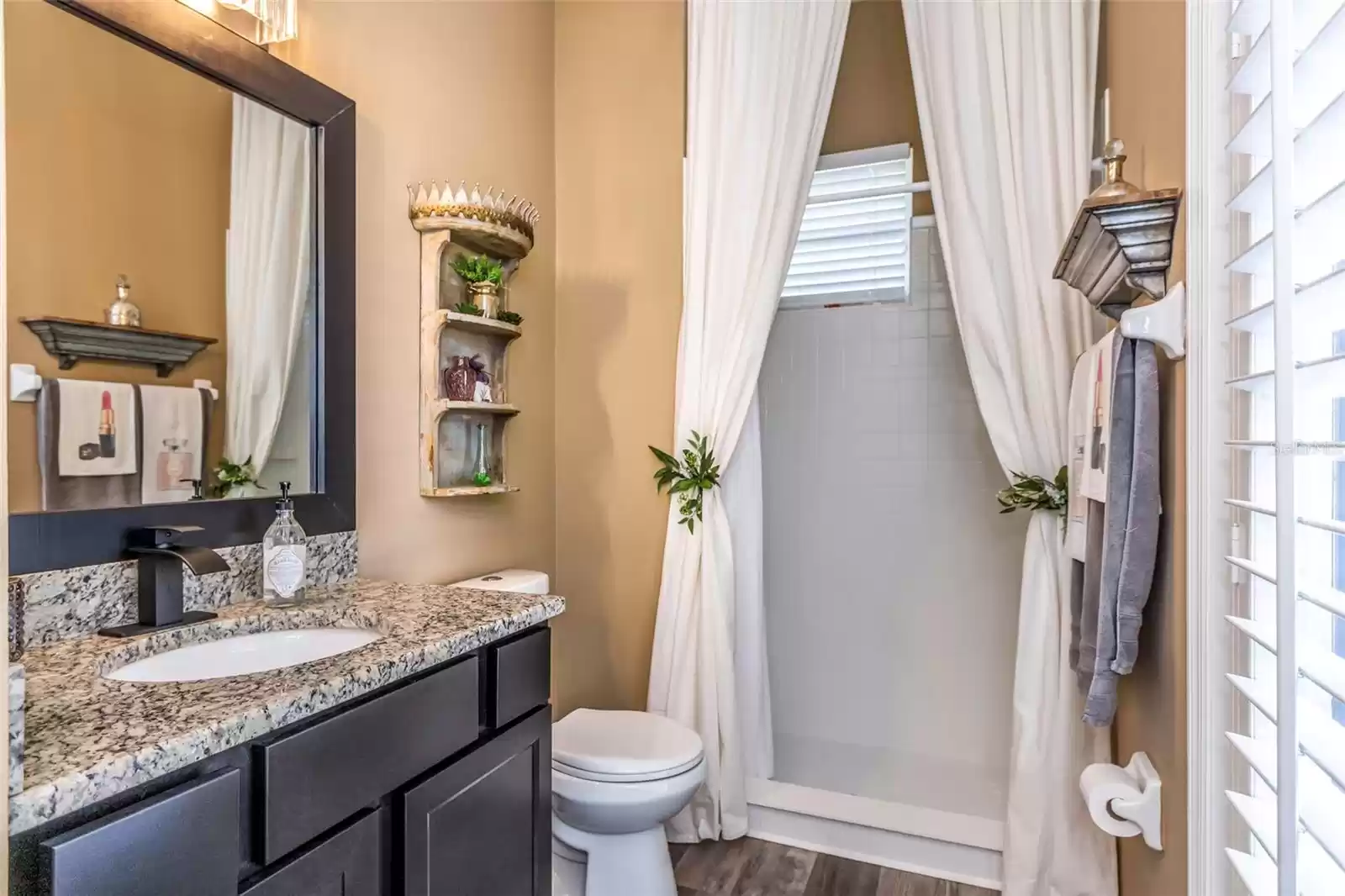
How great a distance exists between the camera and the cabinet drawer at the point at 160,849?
73cm

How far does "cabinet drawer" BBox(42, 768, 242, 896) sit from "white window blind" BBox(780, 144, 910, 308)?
224 centimetres

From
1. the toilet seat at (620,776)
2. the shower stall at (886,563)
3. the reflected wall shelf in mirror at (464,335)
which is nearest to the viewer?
the toilet seat at (620,776)

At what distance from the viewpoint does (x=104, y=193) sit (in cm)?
130

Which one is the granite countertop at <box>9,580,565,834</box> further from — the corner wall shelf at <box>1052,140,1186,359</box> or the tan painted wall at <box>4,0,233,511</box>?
the corner wall shelf at <box>1052,140,1186,359</box>

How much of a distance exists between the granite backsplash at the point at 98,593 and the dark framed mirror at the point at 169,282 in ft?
0.08

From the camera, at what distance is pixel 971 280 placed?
204 cm

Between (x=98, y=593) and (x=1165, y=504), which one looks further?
(x=1165, y=504)

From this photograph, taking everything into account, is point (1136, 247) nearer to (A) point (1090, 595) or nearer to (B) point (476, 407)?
(A) point (1090, 595)

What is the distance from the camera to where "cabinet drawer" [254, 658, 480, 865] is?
94 cm

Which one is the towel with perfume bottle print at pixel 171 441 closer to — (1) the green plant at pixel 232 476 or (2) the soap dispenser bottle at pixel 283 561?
(1) the green plant at pixel 232 476

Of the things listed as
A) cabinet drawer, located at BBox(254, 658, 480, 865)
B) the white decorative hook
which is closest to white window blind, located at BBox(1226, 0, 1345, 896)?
the white decorative hook

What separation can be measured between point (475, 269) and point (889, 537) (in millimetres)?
1623

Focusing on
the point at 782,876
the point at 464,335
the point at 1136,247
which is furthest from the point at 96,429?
the point at 782,876

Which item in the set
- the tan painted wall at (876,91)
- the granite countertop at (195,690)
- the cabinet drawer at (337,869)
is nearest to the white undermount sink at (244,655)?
the granite countertop at (195,690)
